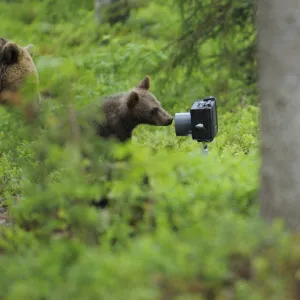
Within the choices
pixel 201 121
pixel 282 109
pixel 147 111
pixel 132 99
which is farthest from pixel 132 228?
pixel 147 111

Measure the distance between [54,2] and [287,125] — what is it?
17368mm

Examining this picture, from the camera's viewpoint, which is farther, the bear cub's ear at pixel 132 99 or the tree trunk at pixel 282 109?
the bear cub's ear at pixel 132 99

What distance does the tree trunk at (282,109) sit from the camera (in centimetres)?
509

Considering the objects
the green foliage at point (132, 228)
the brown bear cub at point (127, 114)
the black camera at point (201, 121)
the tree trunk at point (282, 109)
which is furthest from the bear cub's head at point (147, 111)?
the tree trunk at point (282, 109)

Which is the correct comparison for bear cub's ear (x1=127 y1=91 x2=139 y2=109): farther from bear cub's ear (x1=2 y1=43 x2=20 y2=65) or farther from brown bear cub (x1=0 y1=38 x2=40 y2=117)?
bear cub's ear (x1=2 y1=43 x2=20 y2=65)

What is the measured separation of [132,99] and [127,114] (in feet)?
0.66

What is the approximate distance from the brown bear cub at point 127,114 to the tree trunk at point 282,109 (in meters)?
3.47

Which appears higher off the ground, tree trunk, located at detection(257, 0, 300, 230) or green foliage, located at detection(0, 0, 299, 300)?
tree trunk, located at detection(257, 0, 300, 230)

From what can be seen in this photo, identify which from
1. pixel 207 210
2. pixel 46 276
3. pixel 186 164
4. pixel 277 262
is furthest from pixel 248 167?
pixel 46 276

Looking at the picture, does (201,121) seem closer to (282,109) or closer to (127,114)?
(127,114)

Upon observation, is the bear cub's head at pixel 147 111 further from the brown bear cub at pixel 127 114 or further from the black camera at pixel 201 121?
the black camera at pixel 201 121

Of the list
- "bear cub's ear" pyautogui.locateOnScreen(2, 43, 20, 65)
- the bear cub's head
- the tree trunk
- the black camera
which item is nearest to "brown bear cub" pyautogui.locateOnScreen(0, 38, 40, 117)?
"bear cub's ear" pyautogui.locateOnScreen(2, 43, 20, 65)

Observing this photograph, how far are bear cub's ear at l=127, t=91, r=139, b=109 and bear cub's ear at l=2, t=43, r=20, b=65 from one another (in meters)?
1.96

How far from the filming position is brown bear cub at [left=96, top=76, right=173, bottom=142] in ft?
28.1
